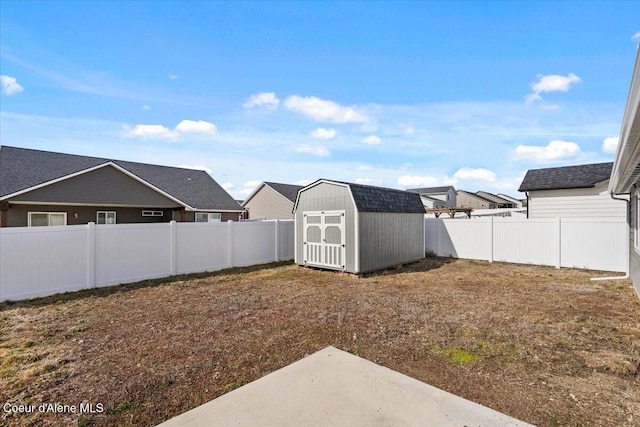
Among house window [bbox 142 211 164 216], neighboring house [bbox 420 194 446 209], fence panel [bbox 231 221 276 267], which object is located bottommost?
fence panel [bbox 231 221 276 267]

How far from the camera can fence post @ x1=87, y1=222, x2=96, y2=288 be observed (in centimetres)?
756

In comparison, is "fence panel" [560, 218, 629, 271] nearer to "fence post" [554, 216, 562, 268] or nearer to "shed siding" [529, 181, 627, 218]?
"fence post" [554, 216, 562, 268]

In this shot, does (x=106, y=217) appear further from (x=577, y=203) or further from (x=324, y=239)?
(x=577, y=203)

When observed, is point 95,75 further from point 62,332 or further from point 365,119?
point 365,119

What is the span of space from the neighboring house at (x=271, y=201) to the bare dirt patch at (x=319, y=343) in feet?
63.8

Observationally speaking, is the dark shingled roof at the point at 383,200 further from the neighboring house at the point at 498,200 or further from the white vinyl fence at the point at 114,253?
the neighboring house at the point at 498,200

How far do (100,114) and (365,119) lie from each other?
34.3ft

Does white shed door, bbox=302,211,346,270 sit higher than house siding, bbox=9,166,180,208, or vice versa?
house siding, bbox=9,166,180,208

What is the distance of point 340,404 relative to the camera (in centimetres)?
275

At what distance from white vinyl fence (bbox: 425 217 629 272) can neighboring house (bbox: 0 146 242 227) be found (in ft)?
42.1

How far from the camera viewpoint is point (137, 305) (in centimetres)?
630

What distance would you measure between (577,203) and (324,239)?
1188 centimetres

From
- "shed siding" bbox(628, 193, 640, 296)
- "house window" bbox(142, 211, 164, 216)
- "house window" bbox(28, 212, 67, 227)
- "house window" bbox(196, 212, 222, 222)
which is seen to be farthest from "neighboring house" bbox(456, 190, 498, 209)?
"house window" bbox(28, 212, 67, 227)

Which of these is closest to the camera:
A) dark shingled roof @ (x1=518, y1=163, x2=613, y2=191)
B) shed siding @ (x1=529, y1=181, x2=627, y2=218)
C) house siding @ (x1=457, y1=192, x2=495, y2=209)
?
shed siding @ (x1=529, y1=181, x2=627, y2=218)
